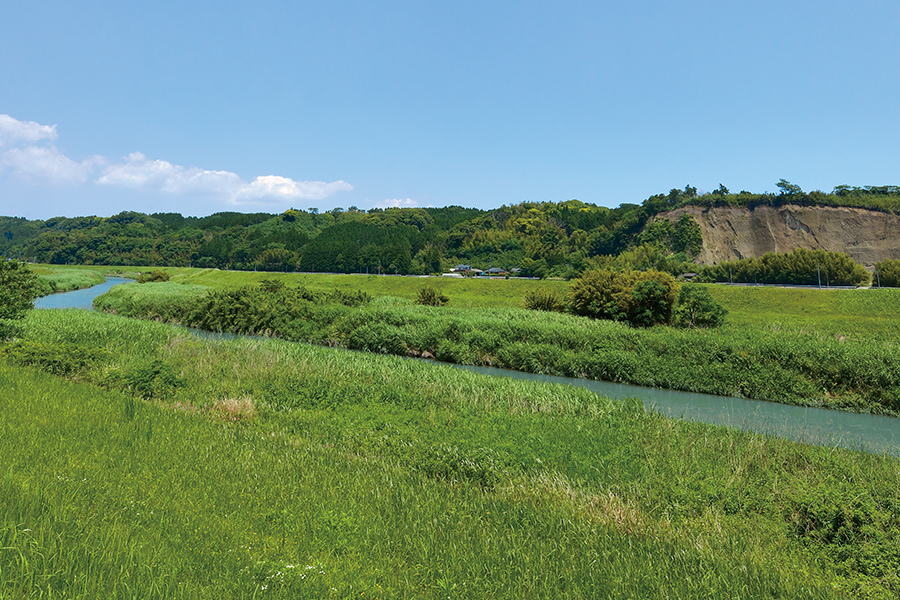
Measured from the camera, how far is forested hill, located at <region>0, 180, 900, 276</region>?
371 feet

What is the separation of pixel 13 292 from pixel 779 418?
111ft

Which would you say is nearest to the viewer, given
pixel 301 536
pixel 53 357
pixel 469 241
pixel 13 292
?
pixel 301 536

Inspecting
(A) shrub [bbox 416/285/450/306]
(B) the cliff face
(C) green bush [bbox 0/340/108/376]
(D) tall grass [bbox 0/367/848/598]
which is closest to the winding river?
(D) tall grass [bbox 0/367/848/598]

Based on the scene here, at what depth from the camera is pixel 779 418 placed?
1883cm

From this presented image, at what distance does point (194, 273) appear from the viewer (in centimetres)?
10569

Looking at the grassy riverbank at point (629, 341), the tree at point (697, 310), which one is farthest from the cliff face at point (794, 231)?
the tree at point (697, 310)

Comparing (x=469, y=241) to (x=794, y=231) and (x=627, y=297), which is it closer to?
(x=794, y=231)

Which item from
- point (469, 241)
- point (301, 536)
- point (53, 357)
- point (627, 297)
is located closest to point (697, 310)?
point (627, 297)

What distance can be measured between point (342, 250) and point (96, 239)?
9842 cm

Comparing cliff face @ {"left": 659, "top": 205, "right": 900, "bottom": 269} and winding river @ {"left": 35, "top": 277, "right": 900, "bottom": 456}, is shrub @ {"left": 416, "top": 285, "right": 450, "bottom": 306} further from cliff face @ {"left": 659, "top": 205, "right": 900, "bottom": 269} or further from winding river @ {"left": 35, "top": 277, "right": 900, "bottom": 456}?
cliff face @ {"left": 659, "top": 205, "right": 900, "bottom": 269}

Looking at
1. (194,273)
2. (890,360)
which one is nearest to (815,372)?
(890,360)

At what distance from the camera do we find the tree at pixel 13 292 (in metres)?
23.0

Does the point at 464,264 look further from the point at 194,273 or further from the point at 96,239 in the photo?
the point at 96,239

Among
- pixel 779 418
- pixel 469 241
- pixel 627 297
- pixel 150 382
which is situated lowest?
pixel 779 418
